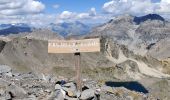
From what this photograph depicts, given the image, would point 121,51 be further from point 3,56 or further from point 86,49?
point 86,49

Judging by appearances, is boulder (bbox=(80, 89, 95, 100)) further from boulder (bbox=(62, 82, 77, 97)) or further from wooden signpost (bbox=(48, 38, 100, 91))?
wooden signpost (bbox=(48, 38, 100, 91))

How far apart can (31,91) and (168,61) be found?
177 meters

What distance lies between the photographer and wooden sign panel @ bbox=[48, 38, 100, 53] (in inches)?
808

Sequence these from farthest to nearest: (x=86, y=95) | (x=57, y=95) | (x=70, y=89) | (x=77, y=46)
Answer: (x=70, y=89) → (x=86, y=95) → (x=77, y=46) → (x=57, y=95)

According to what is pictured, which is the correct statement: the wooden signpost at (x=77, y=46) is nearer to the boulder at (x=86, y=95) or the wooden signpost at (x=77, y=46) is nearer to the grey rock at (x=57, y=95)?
the boulder at (x=86, y=95)

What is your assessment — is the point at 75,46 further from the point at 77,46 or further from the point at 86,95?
the point at 86,95

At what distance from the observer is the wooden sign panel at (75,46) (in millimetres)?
20531

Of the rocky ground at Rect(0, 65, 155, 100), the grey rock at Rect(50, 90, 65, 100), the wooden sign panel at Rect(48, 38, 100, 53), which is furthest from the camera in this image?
the wooden sign panel at Rect(48, 38, 100, 53)

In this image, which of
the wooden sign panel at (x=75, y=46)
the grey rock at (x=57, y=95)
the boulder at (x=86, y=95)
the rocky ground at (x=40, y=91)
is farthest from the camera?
the boulder at (x=86, y=95)

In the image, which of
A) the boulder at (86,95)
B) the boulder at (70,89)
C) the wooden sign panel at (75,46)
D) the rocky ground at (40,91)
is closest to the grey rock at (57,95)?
the rocky ground at (40,91)

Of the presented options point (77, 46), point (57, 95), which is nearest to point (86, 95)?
point (57, 95)

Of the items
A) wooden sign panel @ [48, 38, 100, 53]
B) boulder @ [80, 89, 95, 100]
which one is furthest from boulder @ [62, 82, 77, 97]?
wooden sign panel @ [48, 38, 100, 53]

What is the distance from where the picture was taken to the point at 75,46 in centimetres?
2053

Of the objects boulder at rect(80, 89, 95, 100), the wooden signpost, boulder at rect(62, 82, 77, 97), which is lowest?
boulder at rect(80, 89, 95, 100)
